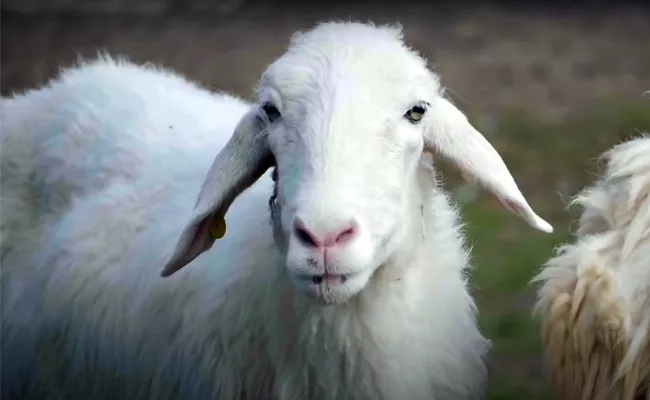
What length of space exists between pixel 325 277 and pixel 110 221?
143 centimetres

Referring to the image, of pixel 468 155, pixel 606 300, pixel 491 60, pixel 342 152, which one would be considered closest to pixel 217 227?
pixel 342 152

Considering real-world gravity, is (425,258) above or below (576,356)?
above

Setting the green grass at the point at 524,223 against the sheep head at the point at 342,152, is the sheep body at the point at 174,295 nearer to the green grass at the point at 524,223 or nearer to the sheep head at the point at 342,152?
the sheep head at the point at 342,152

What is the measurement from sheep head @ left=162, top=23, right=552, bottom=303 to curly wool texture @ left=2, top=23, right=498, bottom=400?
0.17m

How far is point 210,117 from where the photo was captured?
371 cm

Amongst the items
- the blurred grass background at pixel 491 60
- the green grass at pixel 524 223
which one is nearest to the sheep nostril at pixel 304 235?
the green grass at pixel 524 223

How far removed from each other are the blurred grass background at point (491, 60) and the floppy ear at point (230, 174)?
1.93 m

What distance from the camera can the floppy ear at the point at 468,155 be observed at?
2699mm

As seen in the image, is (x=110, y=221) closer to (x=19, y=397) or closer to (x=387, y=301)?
(x=19, y=397)

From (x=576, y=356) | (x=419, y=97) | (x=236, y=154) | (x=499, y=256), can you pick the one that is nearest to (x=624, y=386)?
(x=576, y=356)

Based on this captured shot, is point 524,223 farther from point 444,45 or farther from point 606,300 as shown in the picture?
point 606,300

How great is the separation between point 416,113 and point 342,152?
1.12ft

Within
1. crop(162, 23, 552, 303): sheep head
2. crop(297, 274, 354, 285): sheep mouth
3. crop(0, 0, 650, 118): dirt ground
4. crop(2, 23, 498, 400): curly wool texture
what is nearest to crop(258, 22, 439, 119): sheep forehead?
crop(162, 23, 552, 303): sheep head

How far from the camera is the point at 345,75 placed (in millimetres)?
2545
